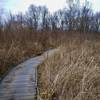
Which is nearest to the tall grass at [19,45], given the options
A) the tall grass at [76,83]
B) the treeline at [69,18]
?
the tall grass at [76,83]

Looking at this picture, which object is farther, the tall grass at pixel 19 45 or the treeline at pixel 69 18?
the treeline at pixel 69 18

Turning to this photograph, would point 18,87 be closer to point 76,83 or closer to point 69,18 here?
point 76,83

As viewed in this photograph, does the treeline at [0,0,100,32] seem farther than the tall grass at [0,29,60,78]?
Yes

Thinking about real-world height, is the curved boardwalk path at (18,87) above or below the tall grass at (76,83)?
below

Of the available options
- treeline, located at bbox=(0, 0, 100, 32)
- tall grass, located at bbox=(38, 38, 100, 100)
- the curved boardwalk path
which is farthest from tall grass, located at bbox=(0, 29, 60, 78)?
treeline, located at bbox=(0, 0, 100, 32)

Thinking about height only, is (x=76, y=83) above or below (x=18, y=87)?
above

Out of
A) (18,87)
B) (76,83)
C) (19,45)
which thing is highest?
(19,45)

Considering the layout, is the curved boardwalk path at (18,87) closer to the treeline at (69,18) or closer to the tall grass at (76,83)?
the tall grass at (76,83)

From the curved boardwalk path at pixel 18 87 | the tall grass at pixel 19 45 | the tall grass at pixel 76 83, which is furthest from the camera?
the tall grass at pixel 19 45

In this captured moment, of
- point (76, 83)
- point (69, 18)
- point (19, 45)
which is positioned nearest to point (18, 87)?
point (76, 83)

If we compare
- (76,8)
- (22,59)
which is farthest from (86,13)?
(22,59)

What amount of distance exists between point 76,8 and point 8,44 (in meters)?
44.5

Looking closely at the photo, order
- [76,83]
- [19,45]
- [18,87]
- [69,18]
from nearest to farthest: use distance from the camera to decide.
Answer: [76,83] → [18,87] → [19,45] → [69,18]

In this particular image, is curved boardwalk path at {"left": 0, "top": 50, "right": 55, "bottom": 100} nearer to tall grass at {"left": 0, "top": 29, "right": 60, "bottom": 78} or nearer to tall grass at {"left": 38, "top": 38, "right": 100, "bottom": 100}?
tall grass at {"left": 38, "top": 38, "right": 100, "bottom": 100}
